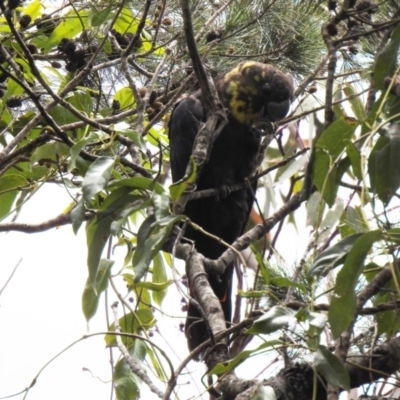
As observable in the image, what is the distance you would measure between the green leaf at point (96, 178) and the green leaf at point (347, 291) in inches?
16.7

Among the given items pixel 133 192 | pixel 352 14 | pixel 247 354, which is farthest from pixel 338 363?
pixel 352 14

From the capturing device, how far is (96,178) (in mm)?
1150

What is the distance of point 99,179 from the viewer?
45.2 inches

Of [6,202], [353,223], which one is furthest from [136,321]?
[353,223]

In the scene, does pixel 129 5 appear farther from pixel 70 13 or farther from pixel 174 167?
pixel 174 167

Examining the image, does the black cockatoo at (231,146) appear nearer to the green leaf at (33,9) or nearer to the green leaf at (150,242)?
the green leaf at (33,9)

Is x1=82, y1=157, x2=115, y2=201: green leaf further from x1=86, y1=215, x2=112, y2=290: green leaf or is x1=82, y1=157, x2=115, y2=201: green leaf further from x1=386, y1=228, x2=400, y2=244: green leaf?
x1=386, y1=228, x2=400, y2=244: green leaf

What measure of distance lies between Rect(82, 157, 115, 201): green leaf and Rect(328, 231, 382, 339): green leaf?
425mm

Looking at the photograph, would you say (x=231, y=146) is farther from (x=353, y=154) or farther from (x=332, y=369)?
(x=332, y=369)

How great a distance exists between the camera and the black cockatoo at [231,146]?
7.31 ft

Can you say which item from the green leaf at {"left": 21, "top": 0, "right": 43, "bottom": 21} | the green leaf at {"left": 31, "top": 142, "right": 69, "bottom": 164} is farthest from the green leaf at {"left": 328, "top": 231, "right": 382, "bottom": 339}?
the green leaf at {"left": 21, "top": 0, "right": 43, "bottom": 21}

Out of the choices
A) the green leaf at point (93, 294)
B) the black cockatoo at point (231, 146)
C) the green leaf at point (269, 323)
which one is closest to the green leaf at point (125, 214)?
the green leaf at point (93, 294)

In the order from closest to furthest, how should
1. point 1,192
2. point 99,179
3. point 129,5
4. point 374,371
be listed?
1. point 374,371
2. point 99,179
3. point 1,192
4. point 129,5

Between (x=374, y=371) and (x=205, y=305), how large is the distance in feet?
1.22
